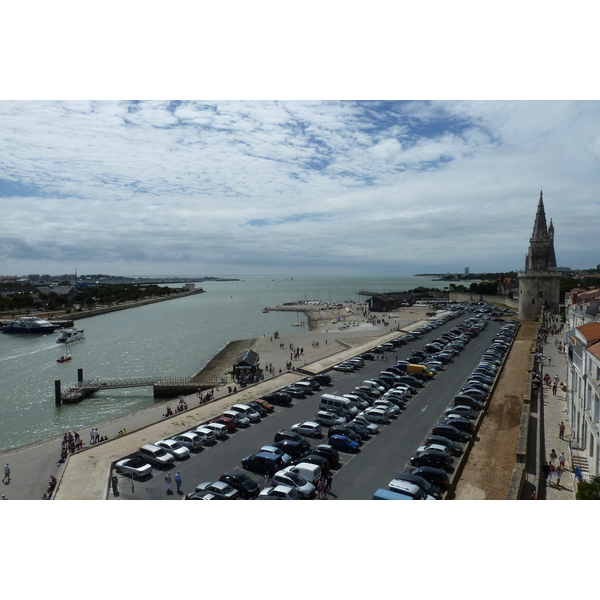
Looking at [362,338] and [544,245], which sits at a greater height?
[544,245]

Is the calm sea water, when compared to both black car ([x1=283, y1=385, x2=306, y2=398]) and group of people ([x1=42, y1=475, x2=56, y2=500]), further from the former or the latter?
black car ([x1=283, y1=385, x2=306, y2=398])

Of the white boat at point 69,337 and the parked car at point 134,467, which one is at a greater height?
the parked car at point 134,467

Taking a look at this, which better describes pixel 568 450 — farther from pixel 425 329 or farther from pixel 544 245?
pixel 544 245

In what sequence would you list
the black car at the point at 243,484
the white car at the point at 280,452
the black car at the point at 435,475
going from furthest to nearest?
1. the white car at the point at 280,452
2. the black car at the point at 435,475
3. the black car at the point at 243,484

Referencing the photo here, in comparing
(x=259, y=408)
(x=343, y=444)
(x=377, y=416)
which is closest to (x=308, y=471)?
(x=343, y=444)

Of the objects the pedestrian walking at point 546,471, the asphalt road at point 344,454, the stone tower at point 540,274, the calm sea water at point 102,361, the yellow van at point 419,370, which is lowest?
the calm sea water at point 102,361

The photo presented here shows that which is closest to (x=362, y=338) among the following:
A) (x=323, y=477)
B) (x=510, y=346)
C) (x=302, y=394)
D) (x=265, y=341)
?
(x=265, y=341)

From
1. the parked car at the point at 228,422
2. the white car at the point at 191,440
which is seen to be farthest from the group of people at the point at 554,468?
the white car at the point at 191,440

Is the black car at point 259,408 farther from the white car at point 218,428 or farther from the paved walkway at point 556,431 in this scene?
the paved walkway at point 556,431
